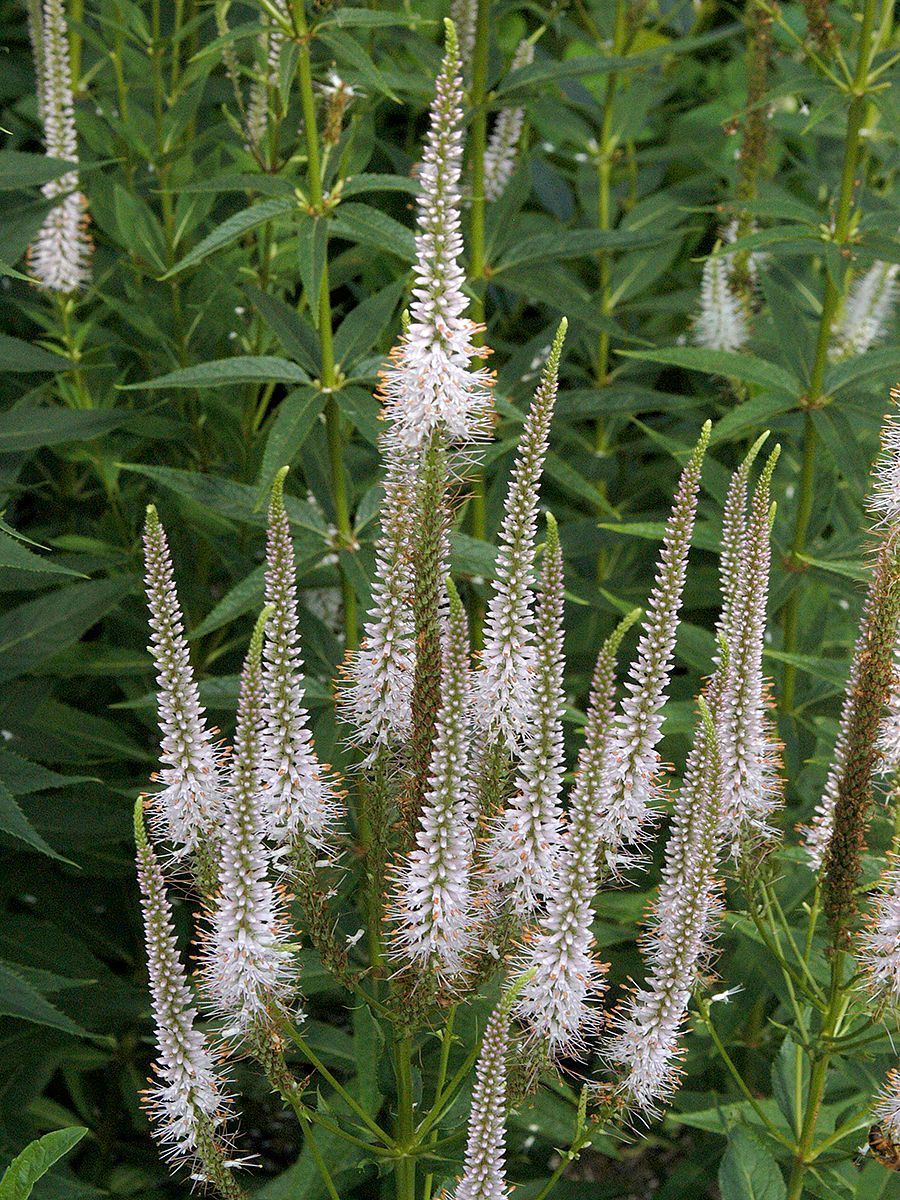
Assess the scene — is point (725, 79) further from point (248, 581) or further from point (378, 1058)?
point (378, 1058)

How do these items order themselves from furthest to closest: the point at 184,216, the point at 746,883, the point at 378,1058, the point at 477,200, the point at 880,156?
the point at 880,156, the point at 184,216, the point at 477,200, the point at 378,1058, the point at 746,883

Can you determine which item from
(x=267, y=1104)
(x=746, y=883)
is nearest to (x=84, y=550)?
(x=267, y=1104)

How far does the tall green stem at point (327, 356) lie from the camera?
10.2 ft

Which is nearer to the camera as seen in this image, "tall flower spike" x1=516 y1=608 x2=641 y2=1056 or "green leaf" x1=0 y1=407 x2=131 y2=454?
"tall flower spike" x1=516 y1=608 x2=641 y2=1056

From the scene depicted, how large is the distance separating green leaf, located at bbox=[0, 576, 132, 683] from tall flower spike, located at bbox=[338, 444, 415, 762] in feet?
4.53

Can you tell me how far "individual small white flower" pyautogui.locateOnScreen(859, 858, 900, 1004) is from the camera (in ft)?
7.89

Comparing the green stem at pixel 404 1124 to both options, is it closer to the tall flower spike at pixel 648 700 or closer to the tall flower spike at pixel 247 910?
the tall flower spike at pixel 247 910

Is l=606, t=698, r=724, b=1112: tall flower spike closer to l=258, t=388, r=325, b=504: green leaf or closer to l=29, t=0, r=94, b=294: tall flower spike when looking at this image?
l=258, t=388, r=325, b=504: green leaf

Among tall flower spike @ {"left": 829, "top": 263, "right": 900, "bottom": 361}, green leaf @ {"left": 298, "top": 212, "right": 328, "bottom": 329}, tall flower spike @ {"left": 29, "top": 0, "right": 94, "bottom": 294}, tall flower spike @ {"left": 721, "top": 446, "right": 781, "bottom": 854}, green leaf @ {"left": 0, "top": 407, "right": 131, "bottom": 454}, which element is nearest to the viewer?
tall flower spike @ {"left": 721, "top": 446, "right": 781, "bottom": 854}

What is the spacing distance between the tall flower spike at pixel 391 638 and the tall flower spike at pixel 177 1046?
411 mm

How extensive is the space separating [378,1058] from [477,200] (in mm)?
2207

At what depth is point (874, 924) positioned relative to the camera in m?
2.53

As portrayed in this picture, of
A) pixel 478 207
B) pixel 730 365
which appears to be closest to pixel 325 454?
pixel 478 207

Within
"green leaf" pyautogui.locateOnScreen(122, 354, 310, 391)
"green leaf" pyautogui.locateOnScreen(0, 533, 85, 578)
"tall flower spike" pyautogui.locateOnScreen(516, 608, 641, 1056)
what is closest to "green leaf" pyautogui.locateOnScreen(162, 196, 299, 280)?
"green leaf" pyautogui.locateOnScreen(122, 354, 310, 391)
